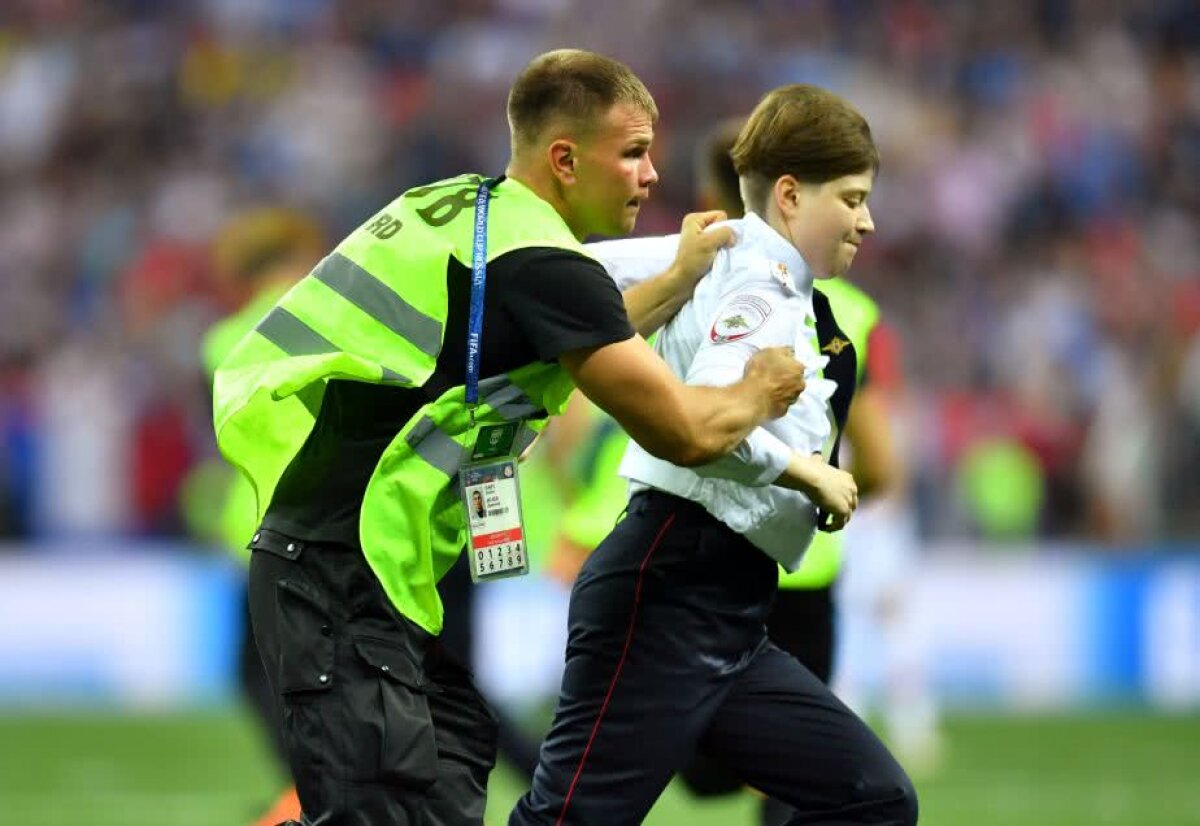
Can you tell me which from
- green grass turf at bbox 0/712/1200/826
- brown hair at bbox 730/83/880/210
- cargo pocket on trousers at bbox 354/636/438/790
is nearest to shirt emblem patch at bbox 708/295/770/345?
brown hair at bbox 730/83/880/210

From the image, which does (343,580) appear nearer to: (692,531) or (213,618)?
(692,531)

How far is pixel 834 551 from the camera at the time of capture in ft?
22.0

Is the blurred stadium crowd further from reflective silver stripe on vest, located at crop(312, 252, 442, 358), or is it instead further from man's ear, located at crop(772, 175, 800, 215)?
reflective silver stripe on vest, located at crop(312, 252, 442, 358)

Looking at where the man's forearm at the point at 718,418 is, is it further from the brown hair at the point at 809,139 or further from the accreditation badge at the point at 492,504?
the brown hair at the point at 809,139

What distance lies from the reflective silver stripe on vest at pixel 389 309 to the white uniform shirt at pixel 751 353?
640mm

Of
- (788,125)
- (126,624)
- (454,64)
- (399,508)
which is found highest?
(454,64)

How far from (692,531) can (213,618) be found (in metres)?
9.83

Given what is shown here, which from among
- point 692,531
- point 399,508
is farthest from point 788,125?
point 399,508

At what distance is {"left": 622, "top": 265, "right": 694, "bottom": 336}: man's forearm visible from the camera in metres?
5.28

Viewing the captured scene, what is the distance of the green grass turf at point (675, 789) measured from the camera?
33.0 ft

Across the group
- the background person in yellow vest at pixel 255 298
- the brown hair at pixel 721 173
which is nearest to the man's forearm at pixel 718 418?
the brown hair at pixel 721 173

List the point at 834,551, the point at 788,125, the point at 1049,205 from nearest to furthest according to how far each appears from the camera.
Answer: the point at 788,125 < the point at 834,551 < the point at 1049,205

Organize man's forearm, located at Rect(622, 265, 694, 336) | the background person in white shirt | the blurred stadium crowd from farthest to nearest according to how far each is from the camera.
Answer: the blurred stadium crowd → man's forearm, located at Rect(622, 265, 694, 336) → the background person in white shirt

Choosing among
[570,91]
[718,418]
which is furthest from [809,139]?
[718,418]
